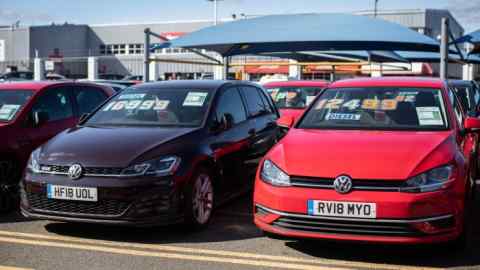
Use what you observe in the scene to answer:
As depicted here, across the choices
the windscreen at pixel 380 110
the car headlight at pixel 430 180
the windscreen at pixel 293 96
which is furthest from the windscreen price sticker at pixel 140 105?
the windscreen at pixel 293 96

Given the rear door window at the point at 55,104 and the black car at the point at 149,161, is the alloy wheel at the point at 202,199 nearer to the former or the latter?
the black car at the point at 149,161

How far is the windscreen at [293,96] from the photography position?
12.1m

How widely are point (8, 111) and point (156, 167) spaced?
8.76 feet

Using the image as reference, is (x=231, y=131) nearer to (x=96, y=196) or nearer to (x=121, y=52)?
(x=96, y=196)

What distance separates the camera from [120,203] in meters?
5.54

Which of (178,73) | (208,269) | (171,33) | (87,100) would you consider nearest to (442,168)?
(208,269)

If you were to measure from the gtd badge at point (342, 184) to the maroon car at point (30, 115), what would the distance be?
12.6ft

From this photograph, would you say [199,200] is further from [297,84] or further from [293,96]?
[297,84]

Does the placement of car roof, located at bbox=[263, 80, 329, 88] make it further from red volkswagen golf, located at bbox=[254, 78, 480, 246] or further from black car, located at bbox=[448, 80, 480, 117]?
red volkswagen golf, located at bbox=[254, 78, 480, 246]

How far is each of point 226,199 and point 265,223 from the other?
164 centimetres

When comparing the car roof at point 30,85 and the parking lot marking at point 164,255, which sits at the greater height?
the car roof at point 30,85

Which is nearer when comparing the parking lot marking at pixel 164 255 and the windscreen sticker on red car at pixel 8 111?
the parking lot marking at pixel 164 255

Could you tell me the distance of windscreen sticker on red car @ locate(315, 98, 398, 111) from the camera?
20.6ft

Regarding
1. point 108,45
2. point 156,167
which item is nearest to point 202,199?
point 156,167
